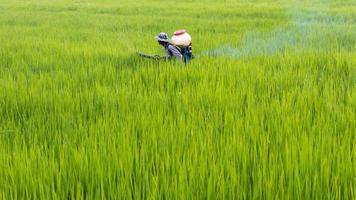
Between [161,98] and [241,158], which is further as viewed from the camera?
[161,98]

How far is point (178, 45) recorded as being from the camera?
345 cm

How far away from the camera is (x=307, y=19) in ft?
26.5

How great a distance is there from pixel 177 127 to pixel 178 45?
182 cm

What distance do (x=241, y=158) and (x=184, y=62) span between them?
7.30ft

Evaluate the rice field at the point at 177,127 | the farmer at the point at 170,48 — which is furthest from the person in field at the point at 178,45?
the rice field at the point at 177,127

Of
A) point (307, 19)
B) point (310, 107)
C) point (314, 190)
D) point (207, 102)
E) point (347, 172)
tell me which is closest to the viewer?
point (314, 190)

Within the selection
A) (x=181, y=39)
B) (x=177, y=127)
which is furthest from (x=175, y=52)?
(x=177, y=127)

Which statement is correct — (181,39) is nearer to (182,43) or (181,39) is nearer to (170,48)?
(182,43)

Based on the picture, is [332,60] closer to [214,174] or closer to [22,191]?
[214,174]

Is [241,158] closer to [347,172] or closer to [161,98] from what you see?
[347,172]

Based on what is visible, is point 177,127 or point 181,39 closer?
point 177,127

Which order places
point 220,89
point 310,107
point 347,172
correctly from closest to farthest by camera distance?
point 347,172 < point 310,107 < point 220,89

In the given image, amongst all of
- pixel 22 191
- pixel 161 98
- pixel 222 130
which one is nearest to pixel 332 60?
pixel 161 98

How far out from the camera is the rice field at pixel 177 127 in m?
1.15
